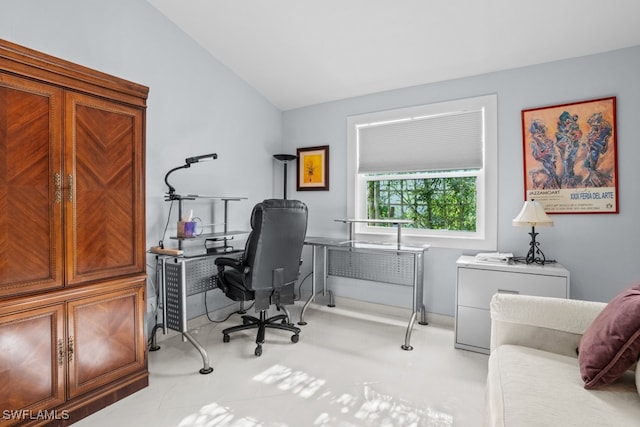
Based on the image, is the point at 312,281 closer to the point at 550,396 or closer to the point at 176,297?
the point at 176,297

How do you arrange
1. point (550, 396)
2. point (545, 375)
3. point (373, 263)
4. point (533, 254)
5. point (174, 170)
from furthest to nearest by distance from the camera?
point (373, 263)
point (174, 170)
point (533, 254)
point (545, 375)
point (550, 396)

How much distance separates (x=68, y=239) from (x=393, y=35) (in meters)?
2.61

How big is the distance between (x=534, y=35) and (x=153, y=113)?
Answer: 2991 mm

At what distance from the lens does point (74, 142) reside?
172 cm

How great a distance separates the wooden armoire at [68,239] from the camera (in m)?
1.51

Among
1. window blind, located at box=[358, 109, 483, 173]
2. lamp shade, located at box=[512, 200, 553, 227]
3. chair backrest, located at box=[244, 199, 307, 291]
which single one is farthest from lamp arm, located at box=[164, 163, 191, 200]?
lamp shade, located at box=[512, 200, 553, 227]

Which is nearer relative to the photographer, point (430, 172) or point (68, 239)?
point (68, 239)

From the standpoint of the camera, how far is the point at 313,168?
12.6 ft

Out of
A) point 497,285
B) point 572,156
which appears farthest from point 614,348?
point 572,156

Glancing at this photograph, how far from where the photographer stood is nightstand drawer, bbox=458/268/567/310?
2295 mm

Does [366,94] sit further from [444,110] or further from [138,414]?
[138,414]

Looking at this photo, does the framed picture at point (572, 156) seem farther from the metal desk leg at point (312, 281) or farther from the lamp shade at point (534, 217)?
the metal desk leg at point (312, 281)

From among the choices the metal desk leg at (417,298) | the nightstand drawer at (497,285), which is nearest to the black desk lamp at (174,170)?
the metal desk leg at (417,298)

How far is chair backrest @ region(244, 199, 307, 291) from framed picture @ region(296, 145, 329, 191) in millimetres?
1210
